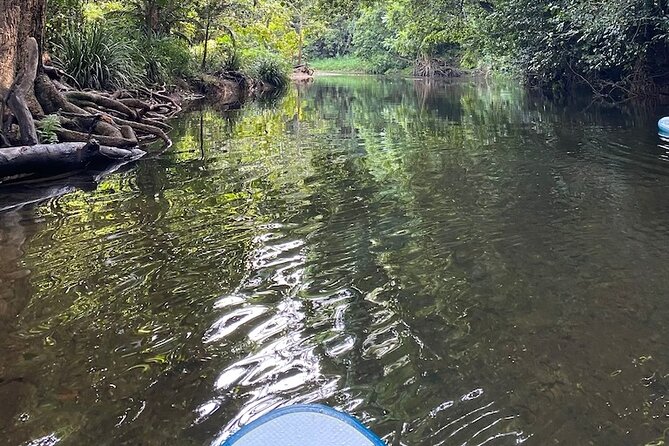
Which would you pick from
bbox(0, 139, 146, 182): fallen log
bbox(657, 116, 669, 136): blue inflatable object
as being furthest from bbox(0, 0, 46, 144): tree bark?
bbox(657, 116, 669, 136): blue inflatable object

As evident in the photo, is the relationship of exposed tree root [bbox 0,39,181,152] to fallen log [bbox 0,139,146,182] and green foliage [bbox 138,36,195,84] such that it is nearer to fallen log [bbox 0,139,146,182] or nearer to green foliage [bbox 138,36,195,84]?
fallen log [bbox 0,139,146,182]

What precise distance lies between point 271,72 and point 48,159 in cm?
2017

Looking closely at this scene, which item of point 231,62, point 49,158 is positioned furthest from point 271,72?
point 49,158

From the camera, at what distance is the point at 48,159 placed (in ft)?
22.3

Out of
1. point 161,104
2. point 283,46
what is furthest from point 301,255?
point 283,46

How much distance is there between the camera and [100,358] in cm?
295

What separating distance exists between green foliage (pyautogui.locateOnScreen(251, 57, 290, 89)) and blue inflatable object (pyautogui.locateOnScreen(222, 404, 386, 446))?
24.0 m

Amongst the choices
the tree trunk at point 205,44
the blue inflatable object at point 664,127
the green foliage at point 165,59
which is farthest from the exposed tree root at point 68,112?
the tree trunk at point 205,44

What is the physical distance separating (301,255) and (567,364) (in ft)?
6.69

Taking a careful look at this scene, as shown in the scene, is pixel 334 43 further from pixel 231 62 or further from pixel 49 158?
pixel 49 158

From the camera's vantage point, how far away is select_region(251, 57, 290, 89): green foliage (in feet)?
83.5

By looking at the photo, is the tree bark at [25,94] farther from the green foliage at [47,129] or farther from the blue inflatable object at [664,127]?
the blue inflatable object at [664,127]

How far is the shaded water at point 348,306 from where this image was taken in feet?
8.29

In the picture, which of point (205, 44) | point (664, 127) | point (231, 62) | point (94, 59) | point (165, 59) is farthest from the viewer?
point (231, 62)
